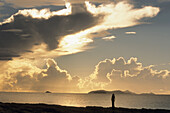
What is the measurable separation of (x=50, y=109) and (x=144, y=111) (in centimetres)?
1949

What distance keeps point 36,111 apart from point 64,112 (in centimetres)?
479

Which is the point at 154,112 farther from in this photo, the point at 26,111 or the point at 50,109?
the point at 26,111

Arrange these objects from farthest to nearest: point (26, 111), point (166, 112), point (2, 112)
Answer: point (166, 112)
point (26, 111)
point (2, 112)

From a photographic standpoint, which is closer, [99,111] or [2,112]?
[2,112]

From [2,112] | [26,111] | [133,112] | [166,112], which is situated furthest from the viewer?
[166,112]

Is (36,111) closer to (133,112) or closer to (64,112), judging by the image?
(64,112)

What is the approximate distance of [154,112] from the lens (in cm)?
5341

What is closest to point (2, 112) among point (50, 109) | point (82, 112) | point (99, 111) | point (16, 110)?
point (16, 110)

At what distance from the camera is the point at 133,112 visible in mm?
50781

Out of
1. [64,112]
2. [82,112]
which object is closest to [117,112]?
[82,112]

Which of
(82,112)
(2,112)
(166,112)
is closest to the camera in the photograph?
(2,112)

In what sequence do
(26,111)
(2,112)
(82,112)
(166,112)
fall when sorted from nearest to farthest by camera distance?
(2,112), (26,111), (82,112), (166,112)

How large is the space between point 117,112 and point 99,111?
11.1 ft

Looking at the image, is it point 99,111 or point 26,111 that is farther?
point 99,111
